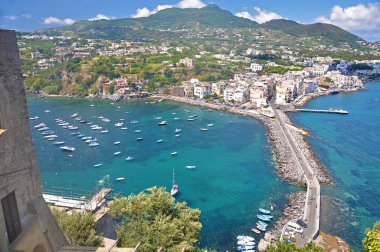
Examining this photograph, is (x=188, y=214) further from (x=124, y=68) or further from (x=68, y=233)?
(x=124, y=68)

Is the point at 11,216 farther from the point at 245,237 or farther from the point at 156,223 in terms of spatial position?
the point at 245,237

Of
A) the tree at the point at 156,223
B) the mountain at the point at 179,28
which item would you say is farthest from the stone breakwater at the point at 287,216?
the mountain at the point at 179,28

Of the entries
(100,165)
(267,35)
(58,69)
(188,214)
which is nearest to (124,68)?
(58,69)

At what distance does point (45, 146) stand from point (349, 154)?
28.3 m

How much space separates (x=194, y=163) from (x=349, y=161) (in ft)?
44.0

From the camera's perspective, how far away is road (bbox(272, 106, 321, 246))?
1532 centimetres

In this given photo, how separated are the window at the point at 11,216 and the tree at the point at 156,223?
829 centimetres

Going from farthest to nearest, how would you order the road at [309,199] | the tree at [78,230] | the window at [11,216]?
the road at [309,199]
the tree at [78,230]
the window at [11,216]

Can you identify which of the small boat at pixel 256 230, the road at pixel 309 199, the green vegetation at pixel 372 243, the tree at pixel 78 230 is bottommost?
the small boat at pixel 256 230

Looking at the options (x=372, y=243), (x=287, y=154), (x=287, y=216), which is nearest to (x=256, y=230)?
(x=287, y=216)

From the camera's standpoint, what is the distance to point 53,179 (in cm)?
2273

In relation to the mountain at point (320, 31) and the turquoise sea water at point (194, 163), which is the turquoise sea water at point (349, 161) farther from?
the mountain at point (320, 31)

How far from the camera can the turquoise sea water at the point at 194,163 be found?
1918 centimetres

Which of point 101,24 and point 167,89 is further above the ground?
point 101,24
